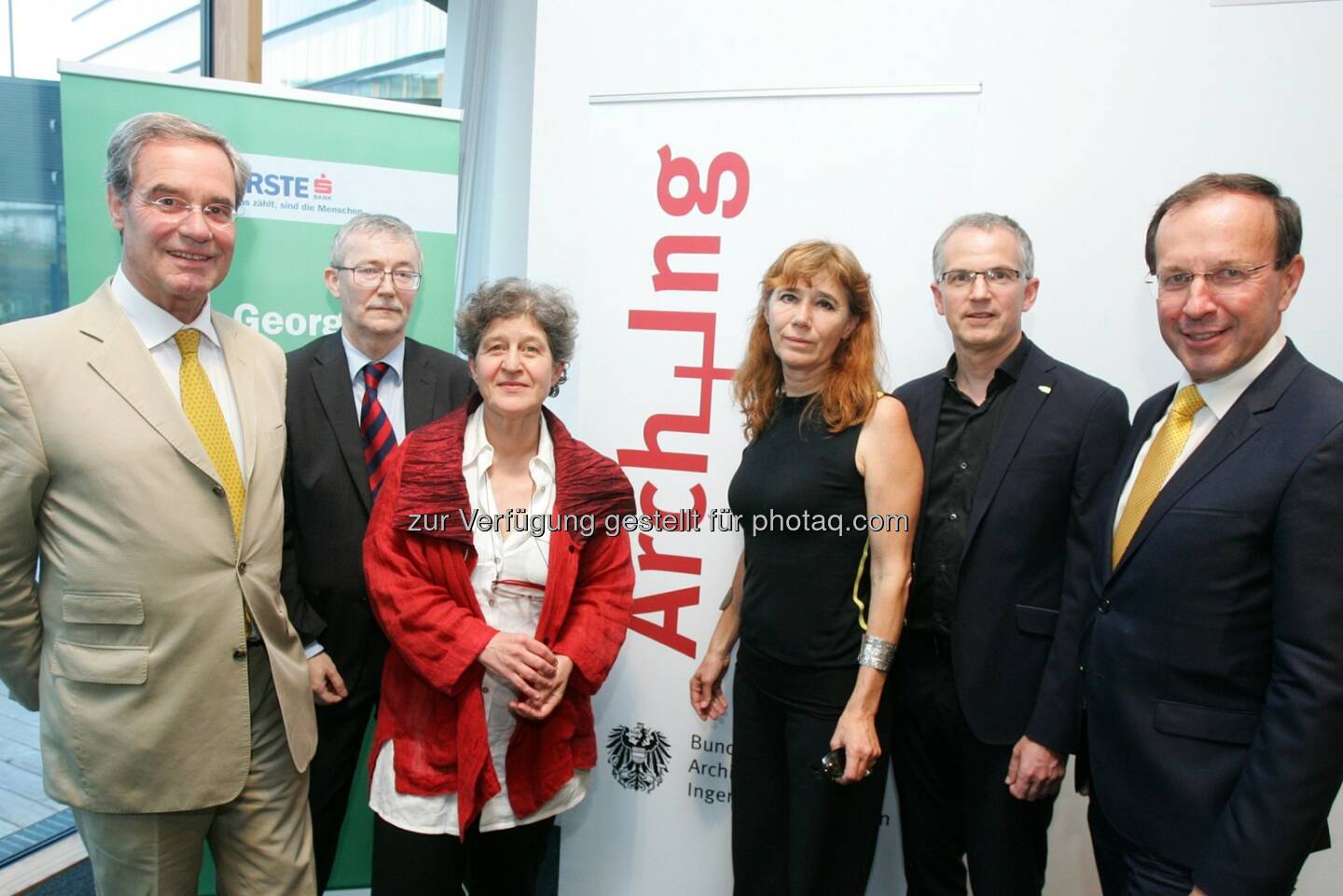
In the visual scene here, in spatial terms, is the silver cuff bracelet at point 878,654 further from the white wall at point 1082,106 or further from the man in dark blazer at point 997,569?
the white wall at point 1082,106

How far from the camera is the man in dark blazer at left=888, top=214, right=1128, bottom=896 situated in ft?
5.39

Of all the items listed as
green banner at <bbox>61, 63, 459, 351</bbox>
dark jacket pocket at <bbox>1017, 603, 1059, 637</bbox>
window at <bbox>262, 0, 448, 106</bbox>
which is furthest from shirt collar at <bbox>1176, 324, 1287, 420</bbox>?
window at <bbox>262, 0, 448, 106</bbox>

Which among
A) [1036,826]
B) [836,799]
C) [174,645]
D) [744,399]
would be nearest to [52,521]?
[174,645]

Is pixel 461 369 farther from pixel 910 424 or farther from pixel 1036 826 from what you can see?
pixel 1036 826

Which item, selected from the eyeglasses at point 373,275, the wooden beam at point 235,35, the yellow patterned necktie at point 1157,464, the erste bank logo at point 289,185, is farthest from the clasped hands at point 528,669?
the wooden beam at point 235,35

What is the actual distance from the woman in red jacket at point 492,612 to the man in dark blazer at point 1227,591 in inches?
42.5

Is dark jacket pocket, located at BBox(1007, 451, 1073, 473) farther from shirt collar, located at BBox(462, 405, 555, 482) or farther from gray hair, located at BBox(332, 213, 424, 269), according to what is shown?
gray hair, located at BBox(332, 213, 424, 269)

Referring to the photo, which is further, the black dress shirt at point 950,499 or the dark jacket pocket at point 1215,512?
the black dress shirt at point 950,499

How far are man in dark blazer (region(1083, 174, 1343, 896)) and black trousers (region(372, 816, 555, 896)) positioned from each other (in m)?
1.28

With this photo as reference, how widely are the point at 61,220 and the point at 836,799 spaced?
10.7 feet

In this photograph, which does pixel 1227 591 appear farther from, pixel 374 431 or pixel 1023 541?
pixel 374 431

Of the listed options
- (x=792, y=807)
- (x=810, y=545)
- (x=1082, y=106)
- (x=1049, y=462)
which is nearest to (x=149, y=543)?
(x=810, y=545)

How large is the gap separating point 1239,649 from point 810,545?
81cm

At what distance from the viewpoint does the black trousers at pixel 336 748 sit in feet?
6.66
